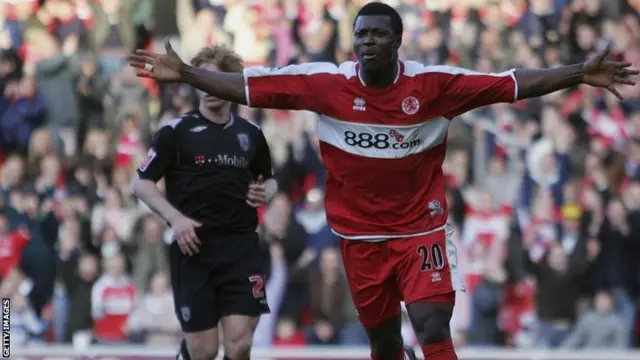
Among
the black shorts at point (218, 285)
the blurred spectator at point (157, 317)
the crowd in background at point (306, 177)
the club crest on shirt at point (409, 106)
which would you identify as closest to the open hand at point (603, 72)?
the club crest on shirt at point (409, 106)

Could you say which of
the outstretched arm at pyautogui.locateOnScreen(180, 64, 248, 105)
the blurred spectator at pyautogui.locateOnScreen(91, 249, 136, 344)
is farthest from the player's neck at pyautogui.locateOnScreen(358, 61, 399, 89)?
the blurred spectator at pyautogui.locateOnScreen(91, 249, 136, 344)

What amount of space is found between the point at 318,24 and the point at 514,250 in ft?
13.2

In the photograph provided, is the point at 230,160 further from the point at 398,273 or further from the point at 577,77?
the point at 577,77

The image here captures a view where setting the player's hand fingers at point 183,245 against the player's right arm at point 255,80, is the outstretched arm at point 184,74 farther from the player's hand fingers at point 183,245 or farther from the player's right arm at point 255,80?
the player's hand fingers at point 183,245

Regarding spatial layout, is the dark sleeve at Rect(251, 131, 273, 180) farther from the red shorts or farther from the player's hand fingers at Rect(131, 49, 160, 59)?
the player's hand fingers at Rect(131, 49, 160, 59)

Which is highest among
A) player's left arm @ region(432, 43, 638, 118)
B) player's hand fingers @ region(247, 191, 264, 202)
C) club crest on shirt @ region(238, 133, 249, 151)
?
player's left arm @ region(432, 43, 638, 118)

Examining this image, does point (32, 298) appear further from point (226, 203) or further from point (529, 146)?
point (226, 203)

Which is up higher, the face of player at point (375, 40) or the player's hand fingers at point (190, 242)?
the face of player at point (375, 40)

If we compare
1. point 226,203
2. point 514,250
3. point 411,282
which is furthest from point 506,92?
point 514,250

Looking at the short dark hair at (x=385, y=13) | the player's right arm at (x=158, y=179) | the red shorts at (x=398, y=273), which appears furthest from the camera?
the player's right arm at (x=158, y=179)

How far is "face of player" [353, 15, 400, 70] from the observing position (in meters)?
9.14

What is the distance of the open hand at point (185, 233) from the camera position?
9.86 meters

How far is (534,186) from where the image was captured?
55.2ft

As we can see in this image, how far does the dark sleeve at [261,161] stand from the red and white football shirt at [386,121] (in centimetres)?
106
